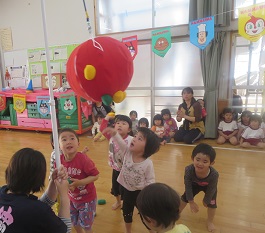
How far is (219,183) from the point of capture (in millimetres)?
2209

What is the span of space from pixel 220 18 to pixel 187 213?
2751mm

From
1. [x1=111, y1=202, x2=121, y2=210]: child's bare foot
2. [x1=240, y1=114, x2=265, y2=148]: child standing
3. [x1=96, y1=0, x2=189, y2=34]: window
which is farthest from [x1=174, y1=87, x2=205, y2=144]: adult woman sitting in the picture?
[x1=111, y1=202, x2=121, y2=210]: child's bare foot

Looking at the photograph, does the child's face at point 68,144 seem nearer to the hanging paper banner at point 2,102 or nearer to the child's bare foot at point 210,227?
the child's bare foot at point 210,227

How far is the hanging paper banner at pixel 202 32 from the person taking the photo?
3.03 m

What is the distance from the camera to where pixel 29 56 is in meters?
4.84

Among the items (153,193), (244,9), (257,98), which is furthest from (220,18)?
(153,193)

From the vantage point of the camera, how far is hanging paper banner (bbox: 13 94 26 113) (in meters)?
4.34

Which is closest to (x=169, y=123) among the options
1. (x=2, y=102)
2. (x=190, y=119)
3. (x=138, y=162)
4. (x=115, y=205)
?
(x=190, y=119)

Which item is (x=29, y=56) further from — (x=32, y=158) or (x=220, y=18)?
(x=32, y=158)

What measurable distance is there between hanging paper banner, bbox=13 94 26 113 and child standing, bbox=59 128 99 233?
3.51 meters

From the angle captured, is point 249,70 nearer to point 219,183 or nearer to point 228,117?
point 228,117

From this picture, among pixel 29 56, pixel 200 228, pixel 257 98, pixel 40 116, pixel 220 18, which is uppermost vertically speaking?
pixel 220 18

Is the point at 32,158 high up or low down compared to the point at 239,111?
up

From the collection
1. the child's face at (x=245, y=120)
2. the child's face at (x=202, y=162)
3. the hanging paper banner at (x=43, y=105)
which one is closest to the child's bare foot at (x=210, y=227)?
the child's face at (x=202, y=162)
